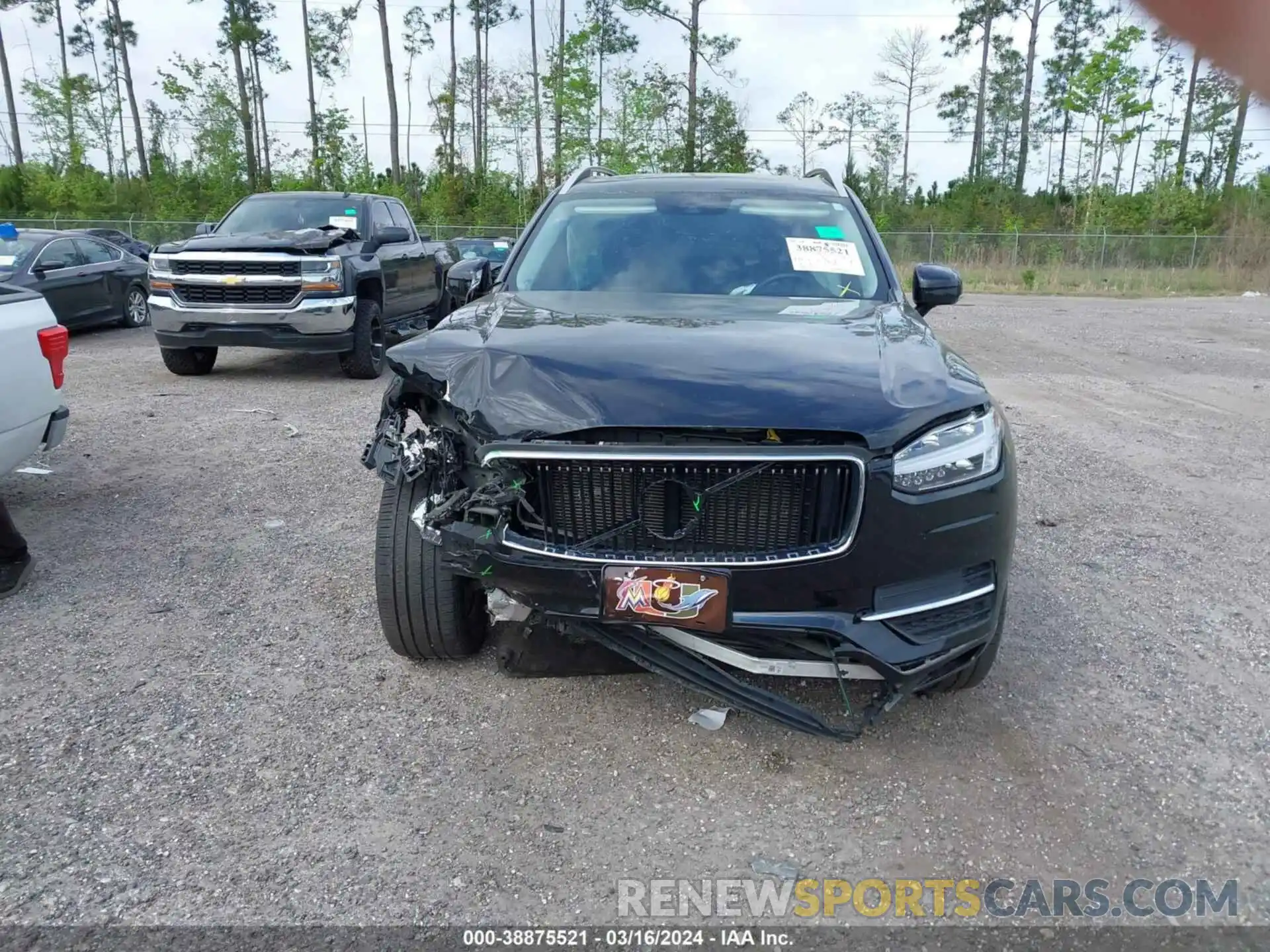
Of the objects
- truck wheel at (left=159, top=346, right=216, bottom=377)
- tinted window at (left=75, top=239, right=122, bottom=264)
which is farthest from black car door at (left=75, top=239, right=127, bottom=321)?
truck wheel at (left=159, top=346, right=216, bottom=377)

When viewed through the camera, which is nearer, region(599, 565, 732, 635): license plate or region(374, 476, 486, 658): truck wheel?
region(599, 565, 732, 635): license plate

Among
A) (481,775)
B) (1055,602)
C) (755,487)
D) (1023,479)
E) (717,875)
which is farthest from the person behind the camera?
(1023,479)

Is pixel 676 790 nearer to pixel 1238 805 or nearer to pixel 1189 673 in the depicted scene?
pixel 1238 805

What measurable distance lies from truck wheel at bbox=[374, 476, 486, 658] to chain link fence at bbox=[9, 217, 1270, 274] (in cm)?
3034

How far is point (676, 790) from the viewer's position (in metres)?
2.86

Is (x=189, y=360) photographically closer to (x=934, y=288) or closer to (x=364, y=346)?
(x=364, y=346)

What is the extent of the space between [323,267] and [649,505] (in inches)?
289

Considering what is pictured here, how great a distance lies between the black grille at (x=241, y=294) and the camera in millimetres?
9102

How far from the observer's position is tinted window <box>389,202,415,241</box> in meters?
11.5

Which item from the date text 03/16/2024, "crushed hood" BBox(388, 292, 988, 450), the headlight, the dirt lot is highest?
"crushed hood" BBox(388, 292, 988, 450)

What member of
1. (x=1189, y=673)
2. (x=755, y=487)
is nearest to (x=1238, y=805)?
(x=1189, y=673)

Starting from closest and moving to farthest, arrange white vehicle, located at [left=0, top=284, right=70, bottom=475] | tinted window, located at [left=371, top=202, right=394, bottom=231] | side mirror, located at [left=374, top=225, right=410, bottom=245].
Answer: white vehicle, located at [left=0, top=284, right=70, bottom=475]
side mirror, located at [left=374, top=225, right=410, bottom=245]
tinted window, located at [left=371, top=202, right=394, bottom=231]

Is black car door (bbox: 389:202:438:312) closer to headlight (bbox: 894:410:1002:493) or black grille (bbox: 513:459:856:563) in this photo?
black grille (bbox: 513:459:856:563)

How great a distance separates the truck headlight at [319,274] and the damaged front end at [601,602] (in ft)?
21.7
